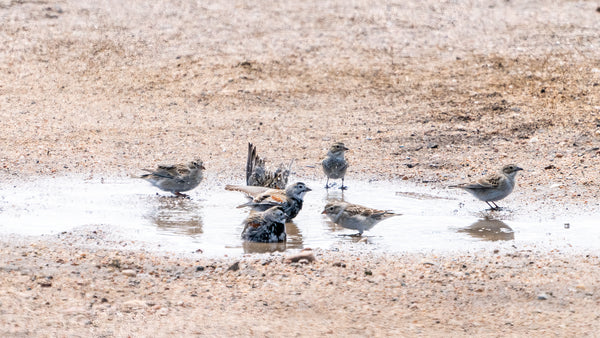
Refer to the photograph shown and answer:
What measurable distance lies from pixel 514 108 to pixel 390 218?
626cm

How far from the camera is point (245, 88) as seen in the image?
57.6 ft

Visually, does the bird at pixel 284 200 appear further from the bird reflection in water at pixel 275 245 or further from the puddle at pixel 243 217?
the bird reflection in water at pixel 275 245

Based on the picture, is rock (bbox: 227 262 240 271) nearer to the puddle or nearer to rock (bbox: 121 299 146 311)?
the puddle

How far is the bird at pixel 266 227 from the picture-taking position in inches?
352

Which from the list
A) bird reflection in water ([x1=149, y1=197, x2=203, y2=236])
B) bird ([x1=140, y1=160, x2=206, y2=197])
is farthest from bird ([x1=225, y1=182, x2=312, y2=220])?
bird ([x1=140, y1=160, x2=206, y2=197])

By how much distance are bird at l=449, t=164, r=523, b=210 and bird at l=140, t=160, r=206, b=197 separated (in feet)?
11.4

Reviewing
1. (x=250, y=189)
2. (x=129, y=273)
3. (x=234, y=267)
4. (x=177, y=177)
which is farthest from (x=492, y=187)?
(x=129, y=273)

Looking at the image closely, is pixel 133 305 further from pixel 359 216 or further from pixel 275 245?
pixel 359 216

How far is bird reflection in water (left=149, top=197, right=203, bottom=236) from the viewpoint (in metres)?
9.83

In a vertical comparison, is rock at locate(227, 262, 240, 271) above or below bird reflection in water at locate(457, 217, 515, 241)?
below

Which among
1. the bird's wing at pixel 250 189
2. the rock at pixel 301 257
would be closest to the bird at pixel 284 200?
the bird's wing at pixel 250 189

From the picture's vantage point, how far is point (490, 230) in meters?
9.78

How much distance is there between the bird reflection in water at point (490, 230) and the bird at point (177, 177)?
380 centimetres

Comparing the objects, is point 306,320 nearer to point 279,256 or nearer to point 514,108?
point 279,256
